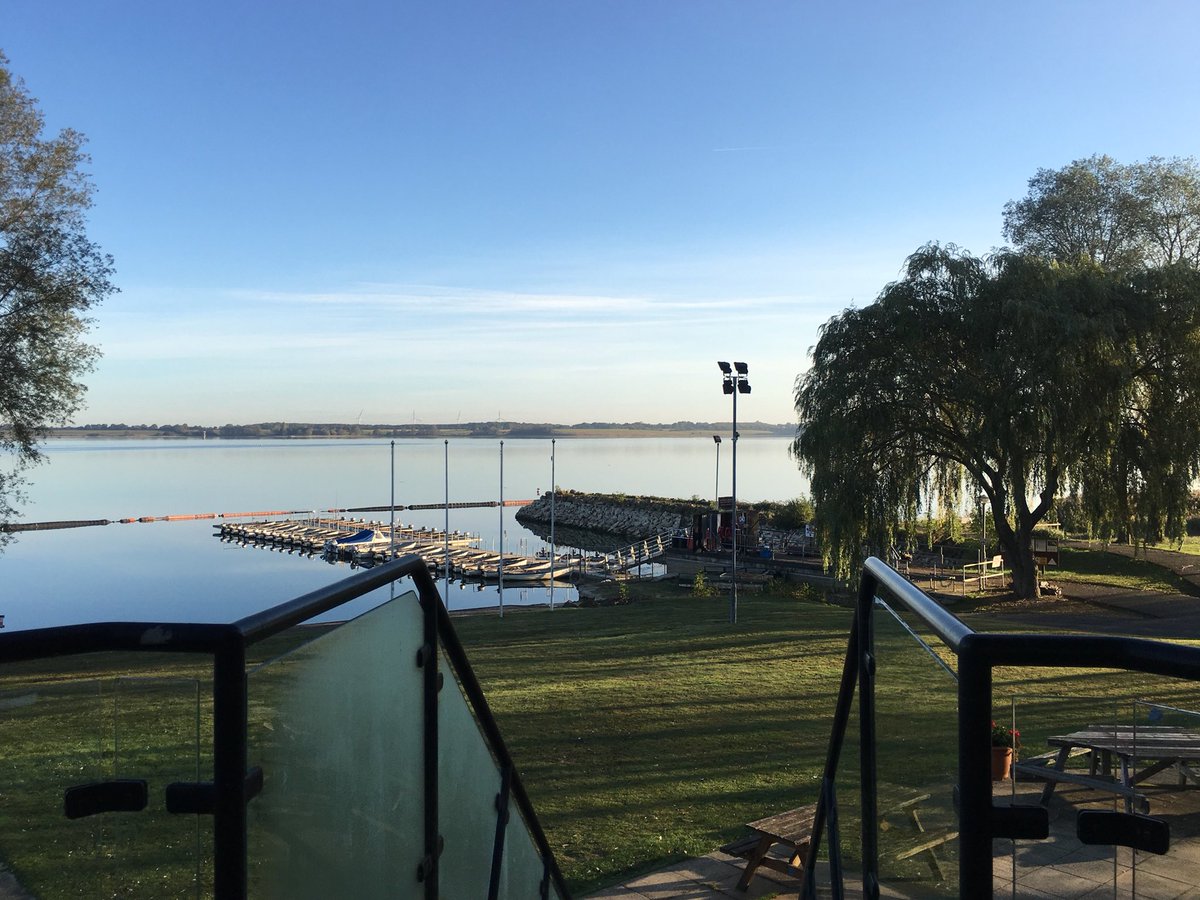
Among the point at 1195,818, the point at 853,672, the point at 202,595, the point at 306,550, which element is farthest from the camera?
the point at 306,550

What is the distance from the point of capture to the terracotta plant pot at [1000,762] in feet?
5.12

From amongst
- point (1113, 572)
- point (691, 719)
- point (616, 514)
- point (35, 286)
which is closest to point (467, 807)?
point (691, 719)

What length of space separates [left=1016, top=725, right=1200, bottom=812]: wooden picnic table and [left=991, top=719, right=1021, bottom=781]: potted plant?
48 millimetres

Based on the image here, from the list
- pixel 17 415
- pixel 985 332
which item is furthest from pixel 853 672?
pixel 985 332

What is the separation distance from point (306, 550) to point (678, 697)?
5443cm

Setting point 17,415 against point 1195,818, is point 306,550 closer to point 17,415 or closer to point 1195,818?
point 17,415

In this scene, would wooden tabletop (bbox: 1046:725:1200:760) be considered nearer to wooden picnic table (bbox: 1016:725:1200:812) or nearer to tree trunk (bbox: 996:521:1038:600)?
wooden picnic table (bbox: 1016:725:1200:812)

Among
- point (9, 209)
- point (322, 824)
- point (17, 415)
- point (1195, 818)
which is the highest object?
point (9, 209)

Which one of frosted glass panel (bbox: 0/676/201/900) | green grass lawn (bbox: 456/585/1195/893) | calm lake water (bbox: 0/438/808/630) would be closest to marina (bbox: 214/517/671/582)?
calm lake water (bbox: 0/438/808/630)

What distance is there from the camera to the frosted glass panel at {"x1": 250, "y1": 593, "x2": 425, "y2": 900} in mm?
1869

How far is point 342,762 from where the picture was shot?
2.21m

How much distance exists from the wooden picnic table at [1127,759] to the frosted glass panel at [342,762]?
4.77 feet

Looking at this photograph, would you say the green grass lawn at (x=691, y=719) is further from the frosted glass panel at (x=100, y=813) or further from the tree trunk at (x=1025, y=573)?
the tree trunk at (x=1025, y=573)

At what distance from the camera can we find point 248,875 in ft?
5.77
